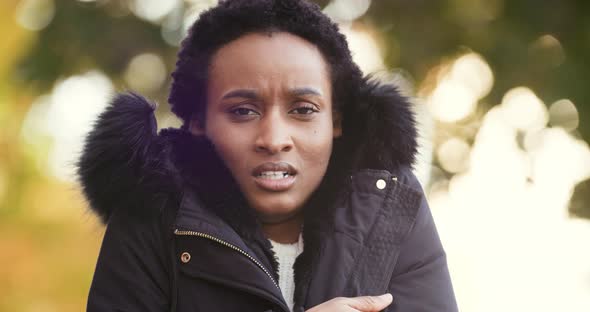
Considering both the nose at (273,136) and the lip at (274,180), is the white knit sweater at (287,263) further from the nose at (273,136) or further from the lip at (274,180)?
the nose at (273,136)

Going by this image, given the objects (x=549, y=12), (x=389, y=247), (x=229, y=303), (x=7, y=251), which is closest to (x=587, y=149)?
(x=549, y=12)

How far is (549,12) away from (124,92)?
3.33 metres

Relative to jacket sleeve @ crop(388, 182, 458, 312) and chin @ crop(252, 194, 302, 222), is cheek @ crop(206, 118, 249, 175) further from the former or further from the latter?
jacket sleeve @ crop(388, 182, 458, 312)

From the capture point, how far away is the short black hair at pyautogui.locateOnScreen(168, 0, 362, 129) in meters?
2.35

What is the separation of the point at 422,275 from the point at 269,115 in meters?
0.64

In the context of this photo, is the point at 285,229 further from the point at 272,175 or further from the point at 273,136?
the point at 273,136

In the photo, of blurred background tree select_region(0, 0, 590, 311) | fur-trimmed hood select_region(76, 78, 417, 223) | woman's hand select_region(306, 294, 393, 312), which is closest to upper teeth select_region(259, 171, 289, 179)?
fur-trimmed hood select_region(76, 78, 417, 223)

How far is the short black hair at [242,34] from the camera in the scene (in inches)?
92.5

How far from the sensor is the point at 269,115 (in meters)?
2.29

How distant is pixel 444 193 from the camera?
5.89 meters

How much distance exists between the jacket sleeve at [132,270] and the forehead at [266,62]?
444mm

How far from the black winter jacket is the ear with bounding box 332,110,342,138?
8 cm

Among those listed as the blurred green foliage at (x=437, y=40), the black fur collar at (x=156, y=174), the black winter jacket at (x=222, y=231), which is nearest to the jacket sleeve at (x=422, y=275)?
the black winter jacket at (x=222, y=231)

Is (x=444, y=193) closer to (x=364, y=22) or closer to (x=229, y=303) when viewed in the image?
(x=364, y=22)
